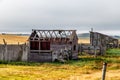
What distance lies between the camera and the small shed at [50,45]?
4356 centimetres

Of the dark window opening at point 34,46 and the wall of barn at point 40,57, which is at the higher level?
the dark window opening at point 34,46

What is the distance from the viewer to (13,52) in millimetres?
42125

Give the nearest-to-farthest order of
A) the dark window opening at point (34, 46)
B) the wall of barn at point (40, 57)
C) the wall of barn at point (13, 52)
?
the wall of barn at point (13, 52) → the wall of barn at point (40, 57) → the dark window opening at point (34, 46)

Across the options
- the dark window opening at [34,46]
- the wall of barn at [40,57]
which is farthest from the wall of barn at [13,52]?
the dark window opening at [34,46]

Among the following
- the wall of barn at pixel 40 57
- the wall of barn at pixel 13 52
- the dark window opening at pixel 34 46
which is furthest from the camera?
the dark window opening at pixel 34 46

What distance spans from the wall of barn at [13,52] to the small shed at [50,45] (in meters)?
0.89

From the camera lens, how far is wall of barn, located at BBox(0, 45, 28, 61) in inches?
1646

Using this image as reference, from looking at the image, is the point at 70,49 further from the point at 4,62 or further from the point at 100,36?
the point at 100,36

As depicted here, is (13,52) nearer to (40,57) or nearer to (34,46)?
(40,57)

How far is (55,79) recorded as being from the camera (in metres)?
27.1

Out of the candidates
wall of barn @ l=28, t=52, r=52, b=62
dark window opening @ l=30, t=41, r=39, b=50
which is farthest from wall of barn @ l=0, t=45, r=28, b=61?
dark window opening @ l=30, t=41, r=39, b=50

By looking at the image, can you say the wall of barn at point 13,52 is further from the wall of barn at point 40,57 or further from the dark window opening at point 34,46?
the dark window opening at point 34,46

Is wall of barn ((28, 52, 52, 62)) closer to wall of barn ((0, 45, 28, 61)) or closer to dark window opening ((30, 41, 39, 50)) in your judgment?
wall of barn ((0, 45, 28, 61))

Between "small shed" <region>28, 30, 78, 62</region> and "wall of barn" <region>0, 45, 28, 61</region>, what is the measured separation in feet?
2.93
